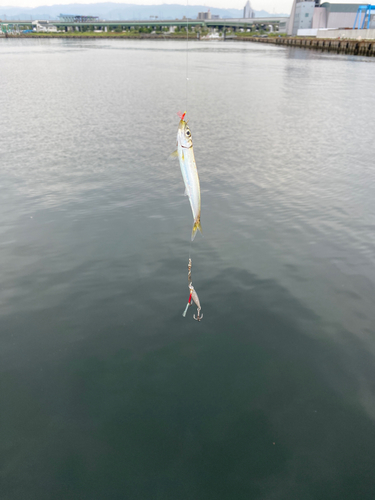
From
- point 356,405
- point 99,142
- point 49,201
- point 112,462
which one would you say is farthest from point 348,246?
point 99,142

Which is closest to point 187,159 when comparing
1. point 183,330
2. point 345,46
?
point 183,330

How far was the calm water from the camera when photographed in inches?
317

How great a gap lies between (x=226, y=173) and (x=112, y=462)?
2125 centimetres

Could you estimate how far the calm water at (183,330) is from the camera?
8.06m

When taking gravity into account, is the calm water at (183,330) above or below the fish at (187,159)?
below

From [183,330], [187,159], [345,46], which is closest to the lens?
[187,159]

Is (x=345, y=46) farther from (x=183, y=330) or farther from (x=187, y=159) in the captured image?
(x=187, y=159)

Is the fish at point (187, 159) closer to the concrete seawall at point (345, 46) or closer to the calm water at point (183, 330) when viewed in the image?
the calm water at point (183, 330)

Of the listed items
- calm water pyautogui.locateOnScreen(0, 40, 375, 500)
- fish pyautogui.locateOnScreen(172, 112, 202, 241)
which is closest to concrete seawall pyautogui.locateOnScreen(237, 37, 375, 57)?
calm water pyautogui.locateOnScreen(0, 40, 375, 500)

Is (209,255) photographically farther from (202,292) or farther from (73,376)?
(73,376)

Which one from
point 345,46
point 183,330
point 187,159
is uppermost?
point 187,159

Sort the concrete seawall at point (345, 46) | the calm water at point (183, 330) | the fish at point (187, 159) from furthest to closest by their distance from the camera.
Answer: the concrete seawall at point (345, 46), the calm water at point (183, 330), the fish at point (187, 159)

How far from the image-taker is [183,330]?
11.8m

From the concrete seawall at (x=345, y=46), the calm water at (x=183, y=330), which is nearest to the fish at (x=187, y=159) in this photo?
the calm water at (x=183, y=330)
